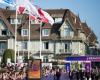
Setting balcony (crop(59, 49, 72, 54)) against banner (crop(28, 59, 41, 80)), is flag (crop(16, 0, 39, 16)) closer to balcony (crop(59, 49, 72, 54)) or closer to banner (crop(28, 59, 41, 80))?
banner (crop(28, 59, 41, 80))

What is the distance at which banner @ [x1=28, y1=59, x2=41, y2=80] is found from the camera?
32469mm

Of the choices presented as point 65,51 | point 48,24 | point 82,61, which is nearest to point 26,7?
point 82,61

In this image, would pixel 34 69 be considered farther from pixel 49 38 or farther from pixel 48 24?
pixel 48 24

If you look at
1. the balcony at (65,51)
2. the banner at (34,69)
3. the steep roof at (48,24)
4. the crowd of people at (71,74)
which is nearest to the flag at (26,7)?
the crowd of people at (71,74)

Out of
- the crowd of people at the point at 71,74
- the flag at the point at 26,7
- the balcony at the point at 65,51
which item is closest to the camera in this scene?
the flag at the point at 26,7

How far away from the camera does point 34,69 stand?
3262cm

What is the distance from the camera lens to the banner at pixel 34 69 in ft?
107

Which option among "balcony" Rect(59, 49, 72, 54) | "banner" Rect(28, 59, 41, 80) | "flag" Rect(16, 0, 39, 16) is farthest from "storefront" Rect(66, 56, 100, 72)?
"balcony" Rect(59, 49, 72, 54)

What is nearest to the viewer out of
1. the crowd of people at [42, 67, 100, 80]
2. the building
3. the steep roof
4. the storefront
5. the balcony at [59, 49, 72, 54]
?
the crowd of people at [42, 67, 100, 80]

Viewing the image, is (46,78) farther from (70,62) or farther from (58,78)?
(70,62)

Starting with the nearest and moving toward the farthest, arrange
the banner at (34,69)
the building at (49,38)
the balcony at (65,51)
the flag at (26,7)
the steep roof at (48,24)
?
the banner at (34,69)
the flag at (26,7)
the balcony at (65,51)
the building at (49,38)
the steep roof at (48,24)

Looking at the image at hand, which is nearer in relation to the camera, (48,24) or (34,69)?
(34,69)

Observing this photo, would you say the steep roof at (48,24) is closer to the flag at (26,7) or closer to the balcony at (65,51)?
the balcony at (65,51)

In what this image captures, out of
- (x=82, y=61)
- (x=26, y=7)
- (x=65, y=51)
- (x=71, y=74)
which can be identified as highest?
(x=26, y=7)
